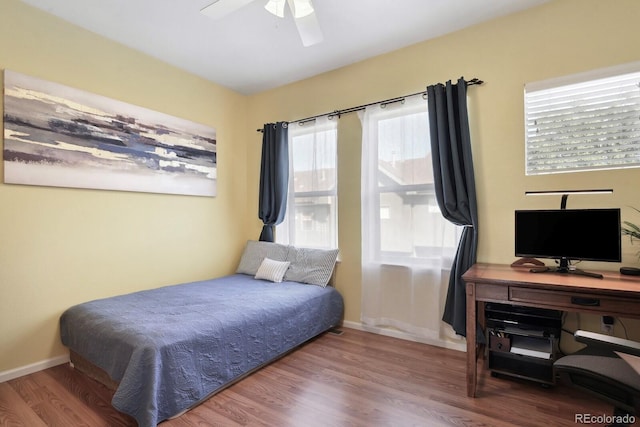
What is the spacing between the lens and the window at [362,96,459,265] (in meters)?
2.77

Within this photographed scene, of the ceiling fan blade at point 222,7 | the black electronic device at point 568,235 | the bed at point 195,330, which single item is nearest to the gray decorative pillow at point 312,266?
the bed at point 195,330

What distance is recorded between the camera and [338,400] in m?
1.96

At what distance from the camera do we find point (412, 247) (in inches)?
113

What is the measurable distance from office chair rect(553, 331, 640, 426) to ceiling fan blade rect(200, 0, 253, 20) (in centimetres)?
250

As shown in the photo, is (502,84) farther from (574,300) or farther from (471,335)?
(471,335)

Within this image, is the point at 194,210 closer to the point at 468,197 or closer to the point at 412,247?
the point at 412,247

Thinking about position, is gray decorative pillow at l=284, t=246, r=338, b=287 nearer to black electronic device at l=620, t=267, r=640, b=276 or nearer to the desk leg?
the desk leg

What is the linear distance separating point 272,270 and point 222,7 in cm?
234

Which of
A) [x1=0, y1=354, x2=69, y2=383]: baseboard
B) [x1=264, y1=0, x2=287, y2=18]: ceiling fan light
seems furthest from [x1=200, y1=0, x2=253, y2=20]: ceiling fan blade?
[x1=0, y1=354, x2=69, y2=383]: baseboard

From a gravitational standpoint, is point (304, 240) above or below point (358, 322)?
above

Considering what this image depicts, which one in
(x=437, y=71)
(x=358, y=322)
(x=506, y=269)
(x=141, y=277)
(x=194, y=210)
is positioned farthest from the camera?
(x=194, y=210)

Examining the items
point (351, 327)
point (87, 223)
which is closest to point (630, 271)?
point (351, 327)

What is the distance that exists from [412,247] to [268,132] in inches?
84.9

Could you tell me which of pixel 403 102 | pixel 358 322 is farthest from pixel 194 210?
pixel 403 102
